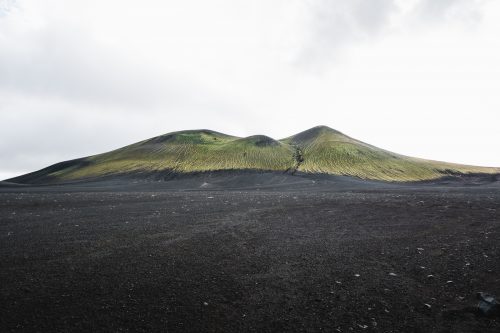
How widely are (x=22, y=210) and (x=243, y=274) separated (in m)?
21.0

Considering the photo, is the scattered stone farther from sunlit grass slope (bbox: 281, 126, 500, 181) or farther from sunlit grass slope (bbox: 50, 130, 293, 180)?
sunlit grass slope (bbox: 50, 130, 293, 180)

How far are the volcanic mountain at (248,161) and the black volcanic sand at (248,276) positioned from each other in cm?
5198

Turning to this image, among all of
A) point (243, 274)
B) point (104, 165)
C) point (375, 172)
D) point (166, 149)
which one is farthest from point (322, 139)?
point (243, 274)

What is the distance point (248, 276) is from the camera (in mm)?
8523

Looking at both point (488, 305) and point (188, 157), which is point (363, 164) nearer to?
point (188, 157)

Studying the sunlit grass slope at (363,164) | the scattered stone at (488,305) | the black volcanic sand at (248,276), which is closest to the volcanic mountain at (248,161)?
the sunlit grass slope at (363,164)

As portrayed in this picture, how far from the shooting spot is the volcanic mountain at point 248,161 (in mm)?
67312

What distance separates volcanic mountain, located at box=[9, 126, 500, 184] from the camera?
221ft

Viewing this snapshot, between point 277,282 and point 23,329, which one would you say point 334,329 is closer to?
point 277,282

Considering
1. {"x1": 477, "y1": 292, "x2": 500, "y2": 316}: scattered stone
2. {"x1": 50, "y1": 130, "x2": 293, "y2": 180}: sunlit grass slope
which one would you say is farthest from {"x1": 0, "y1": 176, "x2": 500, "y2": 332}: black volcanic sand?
{"x1": 50, "y1": 130, "x2": 293, "y2": 180}: sunlit grass slope

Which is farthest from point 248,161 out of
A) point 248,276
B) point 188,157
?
point 248,276

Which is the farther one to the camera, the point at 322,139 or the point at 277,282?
the point at 322,139

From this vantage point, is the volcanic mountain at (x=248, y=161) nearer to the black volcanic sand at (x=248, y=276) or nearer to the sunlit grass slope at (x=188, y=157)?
the sunlit grass slope at (x=188, y=157)

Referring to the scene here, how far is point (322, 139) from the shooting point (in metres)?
91.8
